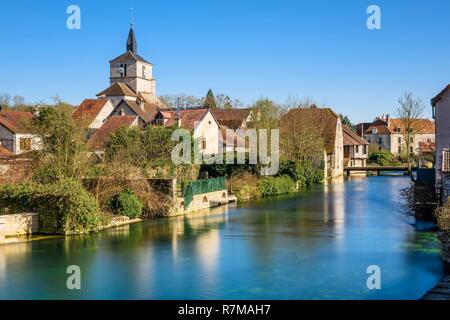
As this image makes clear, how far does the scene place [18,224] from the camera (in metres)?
18.3

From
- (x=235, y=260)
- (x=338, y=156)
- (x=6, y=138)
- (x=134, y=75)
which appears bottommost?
(x=235, y=260)

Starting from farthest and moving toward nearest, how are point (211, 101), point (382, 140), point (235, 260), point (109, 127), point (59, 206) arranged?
point (211, 101)
point (382, 140)
point (109, 127)
point (59, 206)
point (235, 260)

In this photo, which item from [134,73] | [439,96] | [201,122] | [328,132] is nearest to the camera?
[439,96]

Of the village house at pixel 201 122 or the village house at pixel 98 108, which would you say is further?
the village house at pixel 98 108

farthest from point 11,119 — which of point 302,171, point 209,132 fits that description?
point 302,171

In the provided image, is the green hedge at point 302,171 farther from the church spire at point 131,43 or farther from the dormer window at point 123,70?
the church spire at point 131,43

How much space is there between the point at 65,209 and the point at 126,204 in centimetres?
336

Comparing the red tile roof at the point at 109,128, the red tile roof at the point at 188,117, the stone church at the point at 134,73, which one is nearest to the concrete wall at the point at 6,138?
the red tile roof at the point at 109,128

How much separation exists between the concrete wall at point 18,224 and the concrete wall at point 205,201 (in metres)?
7.03

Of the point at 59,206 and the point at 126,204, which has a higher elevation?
the point at 59,206

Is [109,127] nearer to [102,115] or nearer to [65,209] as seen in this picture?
[102,115]

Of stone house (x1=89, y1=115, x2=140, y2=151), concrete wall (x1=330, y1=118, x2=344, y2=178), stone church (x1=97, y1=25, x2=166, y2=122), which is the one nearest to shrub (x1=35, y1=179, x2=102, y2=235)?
stone house (x1=89, y1=115, x2=140, y2=151)

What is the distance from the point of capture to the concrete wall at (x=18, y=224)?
1781 centimetres

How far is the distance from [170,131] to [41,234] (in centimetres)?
1159
